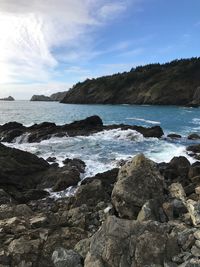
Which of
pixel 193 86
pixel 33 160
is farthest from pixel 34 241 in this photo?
pixel 193 86

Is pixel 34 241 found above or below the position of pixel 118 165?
above

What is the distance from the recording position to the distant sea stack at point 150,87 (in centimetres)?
11412

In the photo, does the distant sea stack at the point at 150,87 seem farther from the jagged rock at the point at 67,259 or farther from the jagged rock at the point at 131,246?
the jagged rock at the point at 67,259

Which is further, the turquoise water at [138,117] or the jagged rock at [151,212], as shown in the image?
the turquoise water at [138,117]

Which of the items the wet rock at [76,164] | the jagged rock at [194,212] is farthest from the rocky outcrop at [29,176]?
the jagged rock at [194,212]

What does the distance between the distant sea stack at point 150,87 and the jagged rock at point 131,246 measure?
97.0 m

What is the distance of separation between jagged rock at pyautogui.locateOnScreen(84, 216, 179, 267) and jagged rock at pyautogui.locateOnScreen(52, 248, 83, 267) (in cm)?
35

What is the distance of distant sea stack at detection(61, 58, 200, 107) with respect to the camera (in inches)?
4493

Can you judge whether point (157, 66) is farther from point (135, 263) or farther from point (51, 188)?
point (135, 263)

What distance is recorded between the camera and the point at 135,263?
23.8ft

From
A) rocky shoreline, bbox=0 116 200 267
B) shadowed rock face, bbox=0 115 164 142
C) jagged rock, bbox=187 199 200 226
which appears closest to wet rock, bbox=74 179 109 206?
rocky shoreline, bbox=0 116 200 267

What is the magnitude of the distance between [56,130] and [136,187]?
99.3ft

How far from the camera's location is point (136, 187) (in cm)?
1099

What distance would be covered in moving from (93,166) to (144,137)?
13.7 metres
